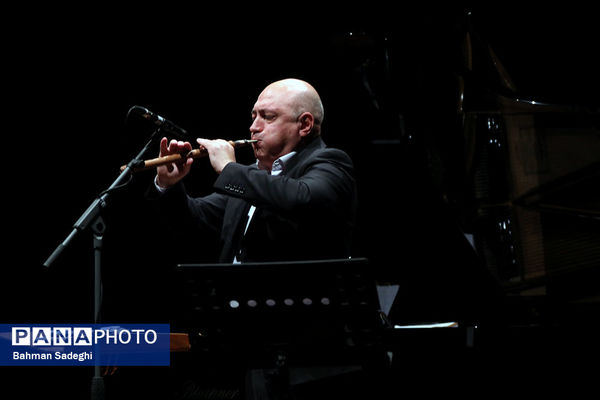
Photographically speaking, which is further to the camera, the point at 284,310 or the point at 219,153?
the point at 219,153

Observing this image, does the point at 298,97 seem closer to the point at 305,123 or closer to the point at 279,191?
the point at 305,123

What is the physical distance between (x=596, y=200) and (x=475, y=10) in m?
1.25

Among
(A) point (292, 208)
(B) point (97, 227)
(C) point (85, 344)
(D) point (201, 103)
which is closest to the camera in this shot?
(C) point (85, 344)

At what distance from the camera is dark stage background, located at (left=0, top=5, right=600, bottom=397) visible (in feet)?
10.3

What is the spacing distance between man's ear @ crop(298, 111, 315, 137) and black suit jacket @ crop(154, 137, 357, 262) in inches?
3.4

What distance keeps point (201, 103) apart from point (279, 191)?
67.1 inches

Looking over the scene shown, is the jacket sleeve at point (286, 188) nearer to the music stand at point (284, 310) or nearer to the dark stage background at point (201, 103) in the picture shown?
the music stand at point (284, 310)

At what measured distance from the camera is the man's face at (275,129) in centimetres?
269

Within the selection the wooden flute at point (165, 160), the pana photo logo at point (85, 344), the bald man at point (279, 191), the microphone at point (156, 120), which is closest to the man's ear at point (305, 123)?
the bald man at point (279, 191)

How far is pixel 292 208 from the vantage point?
7.59 ft

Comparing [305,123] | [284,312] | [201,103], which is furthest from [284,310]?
[201,103]

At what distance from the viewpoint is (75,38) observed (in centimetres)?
374

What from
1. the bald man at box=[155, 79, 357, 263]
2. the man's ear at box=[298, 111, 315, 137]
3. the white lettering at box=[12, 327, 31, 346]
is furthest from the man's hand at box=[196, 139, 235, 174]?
the white lettering at box=[12, 327, 31, 346]

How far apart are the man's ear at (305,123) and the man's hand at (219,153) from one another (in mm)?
335
